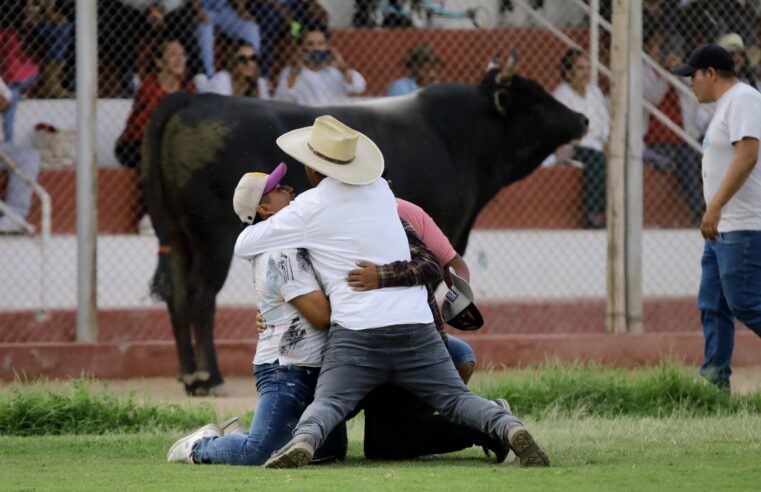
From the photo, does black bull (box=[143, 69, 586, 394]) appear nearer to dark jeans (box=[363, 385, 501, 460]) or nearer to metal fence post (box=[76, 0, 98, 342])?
metal fence post (box=[76, 0, 98, 342])

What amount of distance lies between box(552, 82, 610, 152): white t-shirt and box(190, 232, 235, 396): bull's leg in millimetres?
3954

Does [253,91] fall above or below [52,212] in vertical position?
above

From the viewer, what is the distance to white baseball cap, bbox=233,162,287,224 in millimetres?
6492

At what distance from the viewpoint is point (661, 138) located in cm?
1381

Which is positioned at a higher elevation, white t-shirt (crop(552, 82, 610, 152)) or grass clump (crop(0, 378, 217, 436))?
white t-shirt (crop(552, 82, 610, 152))

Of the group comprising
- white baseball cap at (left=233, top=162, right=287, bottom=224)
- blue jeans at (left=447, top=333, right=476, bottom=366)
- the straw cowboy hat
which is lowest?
blue jeans at (left=447, top=333, right=476, bottom=366)

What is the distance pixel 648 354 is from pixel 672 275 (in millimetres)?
2039

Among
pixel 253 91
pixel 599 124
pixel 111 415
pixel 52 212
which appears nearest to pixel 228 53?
pixel 253 91

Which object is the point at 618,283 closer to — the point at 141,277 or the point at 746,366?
the point at 746,366

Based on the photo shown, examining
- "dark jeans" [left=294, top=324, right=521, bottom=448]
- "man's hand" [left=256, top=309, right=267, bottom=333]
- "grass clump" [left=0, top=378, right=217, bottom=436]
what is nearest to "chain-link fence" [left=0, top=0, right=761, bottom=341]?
"grass clump" [left=0, top=378, right=217, bottom=436]

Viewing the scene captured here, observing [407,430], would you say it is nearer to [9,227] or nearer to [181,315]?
[181,315]

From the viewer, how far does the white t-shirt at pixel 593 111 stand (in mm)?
13133

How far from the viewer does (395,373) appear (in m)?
6.22

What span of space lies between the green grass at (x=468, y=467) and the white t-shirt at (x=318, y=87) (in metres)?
5.64
